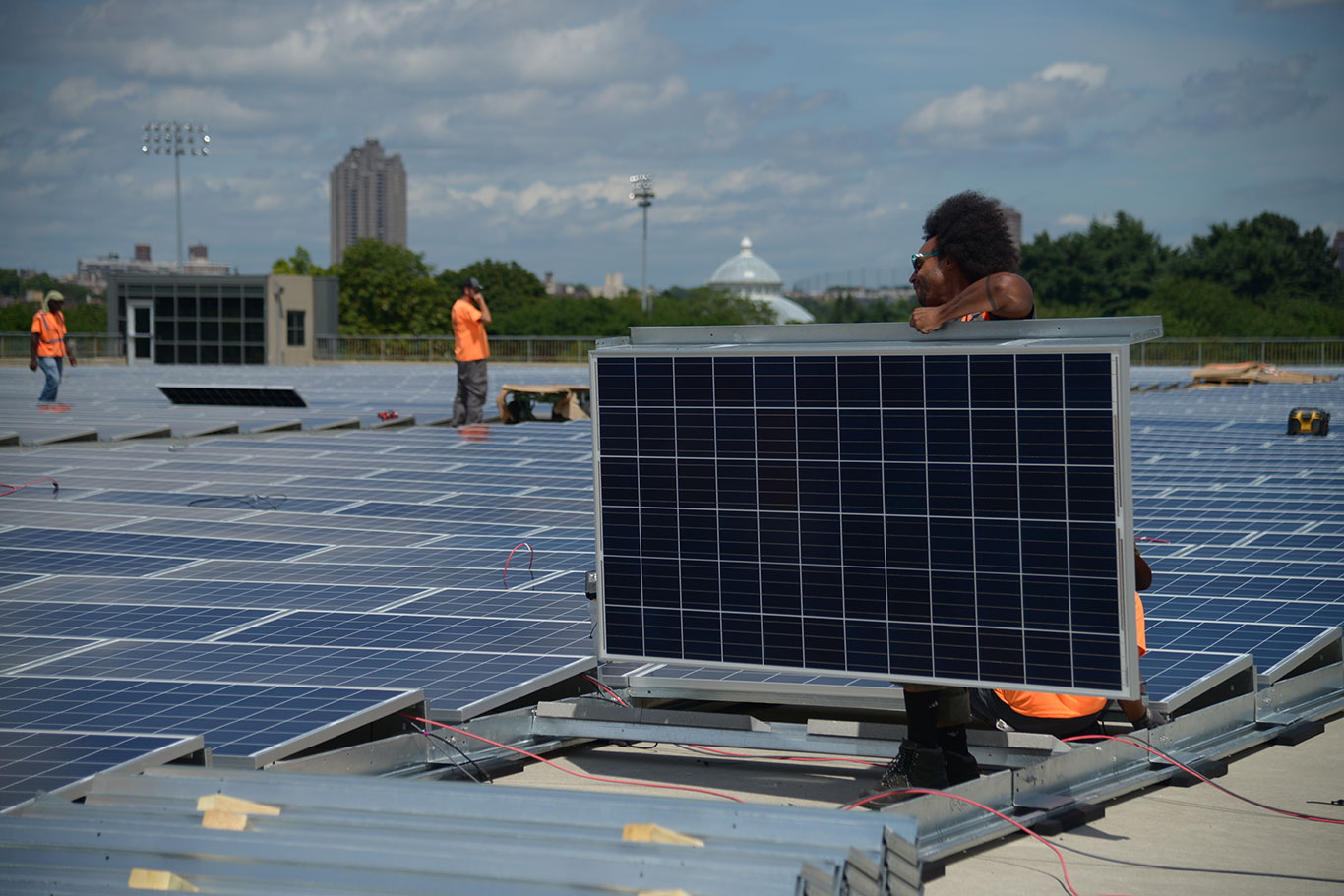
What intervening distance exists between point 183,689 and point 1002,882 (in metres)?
3.52

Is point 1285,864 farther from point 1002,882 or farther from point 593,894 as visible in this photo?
point 593,894

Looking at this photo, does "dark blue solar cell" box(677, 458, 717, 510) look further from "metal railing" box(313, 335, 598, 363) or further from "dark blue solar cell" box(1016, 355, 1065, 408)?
"metal railing" box(313, 335, 598, 363)

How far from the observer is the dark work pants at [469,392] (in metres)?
20.0

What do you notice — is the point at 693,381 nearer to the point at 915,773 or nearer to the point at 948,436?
the point at 948,436

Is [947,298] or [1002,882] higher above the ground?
[947,298]

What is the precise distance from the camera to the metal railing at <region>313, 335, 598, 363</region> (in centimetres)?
5931

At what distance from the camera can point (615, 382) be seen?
5398mm

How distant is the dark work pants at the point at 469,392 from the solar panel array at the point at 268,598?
4.63 m

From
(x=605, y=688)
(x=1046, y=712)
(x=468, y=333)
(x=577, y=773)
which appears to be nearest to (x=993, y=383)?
(x=1046, y=712)

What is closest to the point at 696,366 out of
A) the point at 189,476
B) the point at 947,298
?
the point at 947,298

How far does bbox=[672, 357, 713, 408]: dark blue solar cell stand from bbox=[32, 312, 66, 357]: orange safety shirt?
19.3 m

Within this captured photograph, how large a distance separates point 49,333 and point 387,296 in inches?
2456

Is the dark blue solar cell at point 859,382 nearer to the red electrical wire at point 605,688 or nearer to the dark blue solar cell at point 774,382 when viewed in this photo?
the dark blue solar cell at point 774,382

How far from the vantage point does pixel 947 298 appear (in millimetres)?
5273
